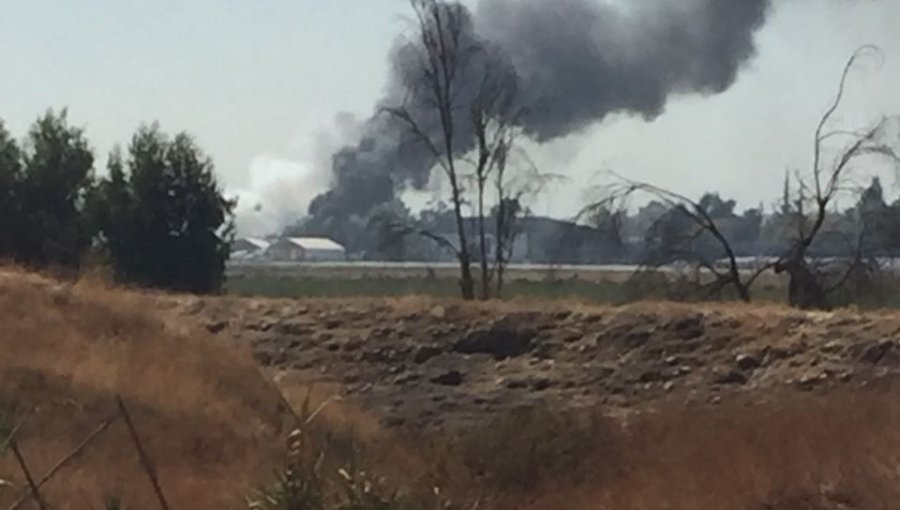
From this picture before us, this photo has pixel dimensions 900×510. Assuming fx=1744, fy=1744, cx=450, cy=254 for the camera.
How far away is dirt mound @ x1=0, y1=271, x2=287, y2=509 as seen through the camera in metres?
14.8

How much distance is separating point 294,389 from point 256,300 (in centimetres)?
874

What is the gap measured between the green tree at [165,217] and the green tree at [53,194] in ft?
2.93

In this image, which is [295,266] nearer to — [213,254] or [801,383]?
[213,254]

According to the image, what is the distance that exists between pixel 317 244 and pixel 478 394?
87284 mm

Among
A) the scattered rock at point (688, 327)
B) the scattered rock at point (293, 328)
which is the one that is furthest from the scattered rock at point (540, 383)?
the scattered rock at point (293, 328)

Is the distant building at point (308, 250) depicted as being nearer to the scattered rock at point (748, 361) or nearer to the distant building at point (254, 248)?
the distant building at point (254, 248)

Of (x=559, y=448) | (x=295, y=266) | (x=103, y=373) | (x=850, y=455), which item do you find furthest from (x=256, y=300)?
(x=295, y=266)

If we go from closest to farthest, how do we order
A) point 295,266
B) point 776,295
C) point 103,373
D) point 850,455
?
point 850,455, point 103,373, point 776,295, point 295,266

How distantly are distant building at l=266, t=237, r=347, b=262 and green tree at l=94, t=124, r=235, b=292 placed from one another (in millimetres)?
59087

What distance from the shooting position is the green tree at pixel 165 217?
46344 mm

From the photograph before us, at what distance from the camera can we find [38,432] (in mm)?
17781

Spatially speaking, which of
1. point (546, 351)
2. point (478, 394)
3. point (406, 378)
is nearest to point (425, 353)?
point (406, 378)

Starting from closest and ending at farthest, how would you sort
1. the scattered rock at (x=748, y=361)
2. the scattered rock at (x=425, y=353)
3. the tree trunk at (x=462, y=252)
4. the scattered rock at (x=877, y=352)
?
1. the scattered rock at (x=877, y=352)
2. the scattered rock at (x=748, y=361)
3. the scattered rock at (x=425, y=353)
4. the tree trunk at (x=462, y=252)

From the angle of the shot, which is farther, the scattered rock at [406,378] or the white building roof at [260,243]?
the white building roof at [260,243]
